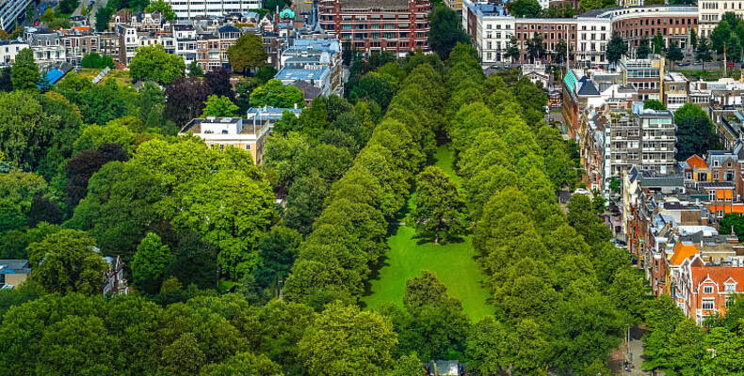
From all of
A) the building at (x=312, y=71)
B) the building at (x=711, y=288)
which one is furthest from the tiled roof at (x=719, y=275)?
the building at (x=312, y=71)

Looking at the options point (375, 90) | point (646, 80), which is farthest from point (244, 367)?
point (375, 90)

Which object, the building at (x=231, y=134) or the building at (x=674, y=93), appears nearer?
the building at (x=231, y=134)

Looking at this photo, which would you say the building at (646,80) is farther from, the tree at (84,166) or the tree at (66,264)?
the tree at (66,264)

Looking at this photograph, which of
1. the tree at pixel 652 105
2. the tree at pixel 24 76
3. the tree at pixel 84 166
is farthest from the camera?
the tree at pixel 24 76

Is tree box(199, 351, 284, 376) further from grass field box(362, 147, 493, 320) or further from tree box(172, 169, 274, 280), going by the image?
tree box(172, 169, 274, 280)

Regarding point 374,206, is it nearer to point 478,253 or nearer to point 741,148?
point 478,253

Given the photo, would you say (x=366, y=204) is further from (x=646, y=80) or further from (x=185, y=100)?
(x=185, y=100)
